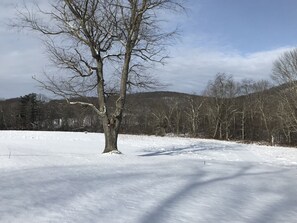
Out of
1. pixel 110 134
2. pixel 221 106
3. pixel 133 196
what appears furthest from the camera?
pixel 221 106

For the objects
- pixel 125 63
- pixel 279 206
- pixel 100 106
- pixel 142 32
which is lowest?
pixel 279 206

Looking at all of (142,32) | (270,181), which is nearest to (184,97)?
→ (142,32)

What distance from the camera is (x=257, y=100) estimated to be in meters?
81.9

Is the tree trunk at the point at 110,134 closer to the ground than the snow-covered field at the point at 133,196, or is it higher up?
higher up

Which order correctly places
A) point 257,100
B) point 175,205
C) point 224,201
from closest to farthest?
1. point 175,205
2. point 224,201
3. point 257,100

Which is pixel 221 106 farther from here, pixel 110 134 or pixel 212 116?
pixel 110 134

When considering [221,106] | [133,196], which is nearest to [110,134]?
[133,196]

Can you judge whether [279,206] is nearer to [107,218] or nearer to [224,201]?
[224,201]

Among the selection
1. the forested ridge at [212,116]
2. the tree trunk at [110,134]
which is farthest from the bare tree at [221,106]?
the tree trunk at [110,134]

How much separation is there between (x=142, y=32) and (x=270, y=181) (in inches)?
362

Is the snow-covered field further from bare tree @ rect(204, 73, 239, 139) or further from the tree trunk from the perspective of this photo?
bare tree @ rect(204, 73, 239, 139)

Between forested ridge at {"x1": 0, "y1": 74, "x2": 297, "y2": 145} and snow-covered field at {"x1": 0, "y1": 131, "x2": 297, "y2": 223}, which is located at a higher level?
forested ridge at {"x1": 0, "y1": 74, "x2": 297, "y2": 145}

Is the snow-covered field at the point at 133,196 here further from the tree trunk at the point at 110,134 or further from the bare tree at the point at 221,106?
the bare tree at the point at 221,106

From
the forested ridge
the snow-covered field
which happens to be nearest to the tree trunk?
the snow-covered field
